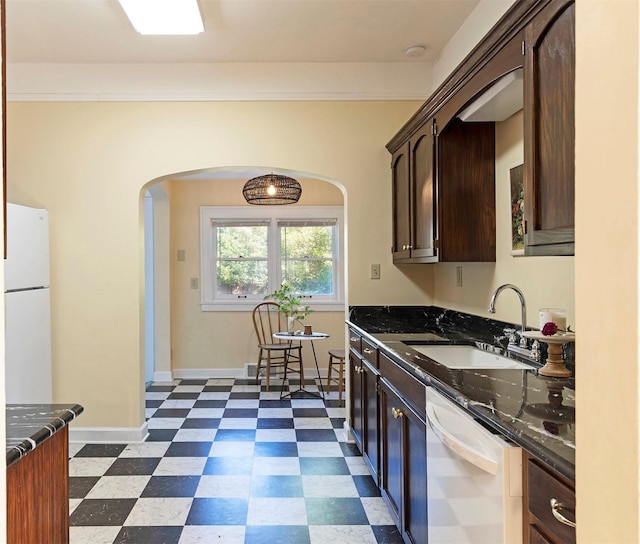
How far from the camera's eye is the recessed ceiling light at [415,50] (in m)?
3.25

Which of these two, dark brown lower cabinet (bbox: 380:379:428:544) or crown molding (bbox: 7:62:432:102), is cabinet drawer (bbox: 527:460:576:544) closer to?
dark brown lower cabinet (bbox: 380:379:428:544)

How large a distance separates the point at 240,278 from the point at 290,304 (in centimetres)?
88

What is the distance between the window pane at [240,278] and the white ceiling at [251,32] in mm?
2787

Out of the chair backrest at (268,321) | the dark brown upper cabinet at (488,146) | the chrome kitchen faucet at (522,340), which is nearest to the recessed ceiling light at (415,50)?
the dark brown upper cabinet at (488,146)

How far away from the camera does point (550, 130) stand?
5.00 feet

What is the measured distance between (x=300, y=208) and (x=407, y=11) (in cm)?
320

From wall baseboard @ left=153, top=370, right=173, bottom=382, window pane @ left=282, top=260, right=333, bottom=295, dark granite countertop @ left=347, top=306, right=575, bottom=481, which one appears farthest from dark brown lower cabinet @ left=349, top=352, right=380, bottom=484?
wall baseboard @ left=153, top=370, right=173, bottom=382

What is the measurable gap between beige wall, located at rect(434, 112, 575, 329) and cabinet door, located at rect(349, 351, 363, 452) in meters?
0.77

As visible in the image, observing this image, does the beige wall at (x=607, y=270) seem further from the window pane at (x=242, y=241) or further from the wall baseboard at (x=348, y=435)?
the window pane at (x=242, y=241)

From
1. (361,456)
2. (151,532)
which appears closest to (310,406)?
(361,456)

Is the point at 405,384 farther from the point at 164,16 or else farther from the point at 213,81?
the point at 213,81

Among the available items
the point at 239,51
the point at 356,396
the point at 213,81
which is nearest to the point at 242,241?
the point at 213,81

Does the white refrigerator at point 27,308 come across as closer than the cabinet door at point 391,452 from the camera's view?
No

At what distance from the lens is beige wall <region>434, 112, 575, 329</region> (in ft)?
6.80
